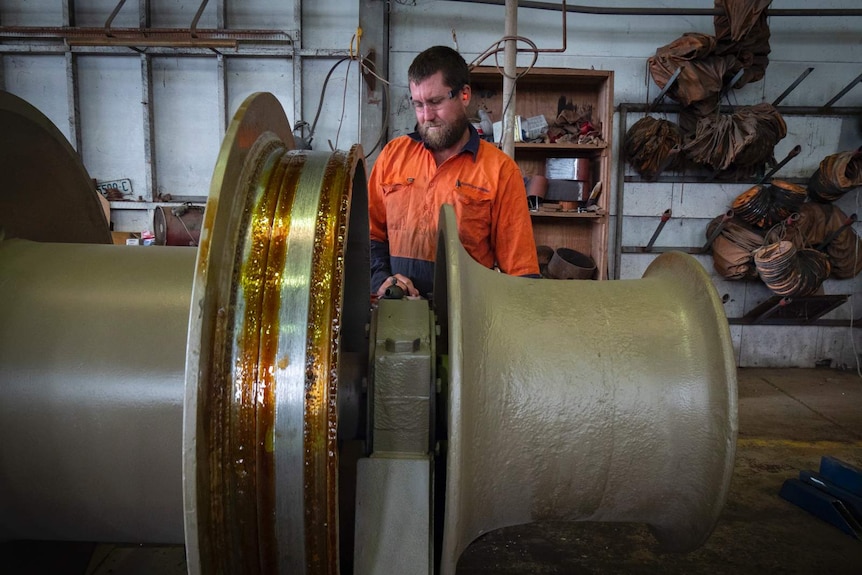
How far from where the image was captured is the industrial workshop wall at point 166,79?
458 cm

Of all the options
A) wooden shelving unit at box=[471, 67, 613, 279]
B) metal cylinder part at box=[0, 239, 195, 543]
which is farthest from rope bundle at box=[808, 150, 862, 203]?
metal cylinder part at box=[0, 239, 195, 543]

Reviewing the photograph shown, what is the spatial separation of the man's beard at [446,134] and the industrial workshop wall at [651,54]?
2.46 metres

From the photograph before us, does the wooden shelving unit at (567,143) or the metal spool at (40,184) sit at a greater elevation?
the wooden shelving unit at (567,143)

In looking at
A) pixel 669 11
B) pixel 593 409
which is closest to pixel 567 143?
pixel 669 11

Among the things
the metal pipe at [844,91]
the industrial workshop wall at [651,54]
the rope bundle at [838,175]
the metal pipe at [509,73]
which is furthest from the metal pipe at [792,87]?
the metal pipe at [509,73]

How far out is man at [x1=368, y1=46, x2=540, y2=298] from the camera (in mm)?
2209

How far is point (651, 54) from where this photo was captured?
4.60 metres

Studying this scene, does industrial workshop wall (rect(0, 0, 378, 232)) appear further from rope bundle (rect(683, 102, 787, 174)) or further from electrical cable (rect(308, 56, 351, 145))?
rope bundle (rect(683, 102, 787, 174))

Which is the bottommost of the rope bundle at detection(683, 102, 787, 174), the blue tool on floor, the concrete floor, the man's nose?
the concrete floor

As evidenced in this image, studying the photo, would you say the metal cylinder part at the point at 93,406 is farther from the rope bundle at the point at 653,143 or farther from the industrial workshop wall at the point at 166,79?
the rope bundle at the point at 653,143

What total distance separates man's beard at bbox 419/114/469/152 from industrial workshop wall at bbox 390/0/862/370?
2458 millimetres

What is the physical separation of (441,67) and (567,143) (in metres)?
2.28

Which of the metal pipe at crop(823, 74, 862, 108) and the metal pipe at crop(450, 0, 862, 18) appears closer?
the metal pipe at crop(450, 0, 862, 18)

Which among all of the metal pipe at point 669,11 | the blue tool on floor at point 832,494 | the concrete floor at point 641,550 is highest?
the metal pipe at point 669,11
